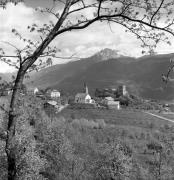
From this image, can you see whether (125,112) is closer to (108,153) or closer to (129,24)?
(108,153)

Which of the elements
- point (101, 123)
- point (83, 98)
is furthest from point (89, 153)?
point (83, 98)

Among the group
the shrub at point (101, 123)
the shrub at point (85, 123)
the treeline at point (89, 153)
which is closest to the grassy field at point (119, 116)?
the shrub at point (101, 123)

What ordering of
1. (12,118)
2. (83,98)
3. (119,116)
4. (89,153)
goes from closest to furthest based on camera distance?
(12,118) < (89,153) < (119,116) < (83,98)

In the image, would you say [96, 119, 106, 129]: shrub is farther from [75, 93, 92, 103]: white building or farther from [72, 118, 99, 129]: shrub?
[75, 93, 92, 103]: white building

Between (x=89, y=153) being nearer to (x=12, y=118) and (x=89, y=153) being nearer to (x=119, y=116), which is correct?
(x=119, y=116)

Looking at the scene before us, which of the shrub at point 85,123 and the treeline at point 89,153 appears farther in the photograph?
the shrub at point 85,123

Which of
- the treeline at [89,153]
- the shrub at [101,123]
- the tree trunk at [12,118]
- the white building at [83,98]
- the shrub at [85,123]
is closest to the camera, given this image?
the tree trunk at [12,118]

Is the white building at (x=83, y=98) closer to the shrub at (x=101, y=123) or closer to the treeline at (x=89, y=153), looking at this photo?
the shrub at (x=101, y=123)

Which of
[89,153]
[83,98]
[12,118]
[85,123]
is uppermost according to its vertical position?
[83,98]

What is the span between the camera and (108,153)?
52406 mm

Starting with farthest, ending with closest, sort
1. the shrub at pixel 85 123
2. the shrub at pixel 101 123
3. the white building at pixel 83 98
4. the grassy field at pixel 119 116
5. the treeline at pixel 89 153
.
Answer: the white building at pixel 83 98 → the grassy field at pixel 119 116 → the shrub at pixel 85 123 → the shrub at pixel 101 123 → the treeline at pixel 89 153

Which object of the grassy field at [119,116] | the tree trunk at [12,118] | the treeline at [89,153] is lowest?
the treeline at [89,153]

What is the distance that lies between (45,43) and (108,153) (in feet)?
149

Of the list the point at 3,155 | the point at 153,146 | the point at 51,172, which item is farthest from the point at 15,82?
the point at 153,146
